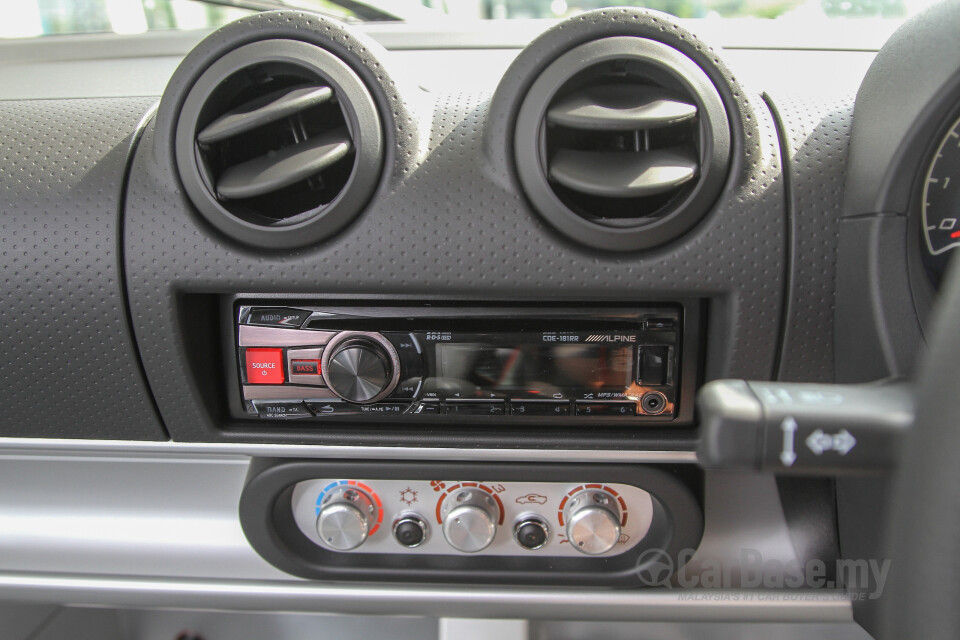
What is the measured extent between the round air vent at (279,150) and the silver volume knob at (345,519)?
12.7 inches

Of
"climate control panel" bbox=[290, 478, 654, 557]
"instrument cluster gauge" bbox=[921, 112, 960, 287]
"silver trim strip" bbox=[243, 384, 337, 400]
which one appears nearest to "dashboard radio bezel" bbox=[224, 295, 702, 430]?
"silver trim strip" bbox=[243, 384, 337, 400]

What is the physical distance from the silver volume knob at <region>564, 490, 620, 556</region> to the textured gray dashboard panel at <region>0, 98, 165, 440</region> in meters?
0.50

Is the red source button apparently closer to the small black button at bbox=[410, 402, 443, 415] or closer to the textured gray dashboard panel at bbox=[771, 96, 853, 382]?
the small black button at bbox=[410, 402, 443, 415]

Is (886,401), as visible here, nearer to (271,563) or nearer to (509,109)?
(509,109)

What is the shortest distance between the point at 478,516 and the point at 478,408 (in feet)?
0.44

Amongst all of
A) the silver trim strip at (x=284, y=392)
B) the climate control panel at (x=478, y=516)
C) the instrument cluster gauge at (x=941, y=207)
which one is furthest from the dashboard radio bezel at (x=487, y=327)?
the instrument cluster gauge at (x=941, y=207)

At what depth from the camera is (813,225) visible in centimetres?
65

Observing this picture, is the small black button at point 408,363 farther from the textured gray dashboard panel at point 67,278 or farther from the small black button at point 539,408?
the textured gray dashboard panel at point 67,278

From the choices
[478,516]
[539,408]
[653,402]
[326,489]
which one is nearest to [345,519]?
[326,489]

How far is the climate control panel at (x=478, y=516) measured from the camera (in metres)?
0.76

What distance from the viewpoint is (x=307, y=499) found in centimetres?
83

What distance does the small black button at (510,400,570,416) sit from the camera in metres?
0.71

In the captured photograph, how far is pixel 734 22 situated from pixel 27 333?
1003 mm

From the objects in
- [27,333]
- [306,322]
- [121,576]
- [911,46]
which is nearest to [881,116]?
[911,46]
